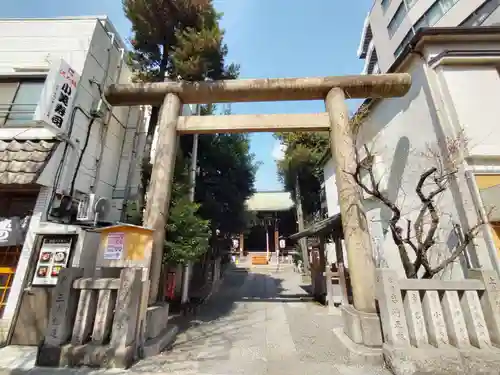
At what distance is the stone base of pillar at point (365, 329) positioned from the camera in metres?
4.18

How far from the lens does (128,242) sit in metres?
4.56

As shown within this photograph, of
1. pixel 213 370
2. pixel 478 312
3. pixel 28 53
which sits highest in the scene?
pixel 28 53

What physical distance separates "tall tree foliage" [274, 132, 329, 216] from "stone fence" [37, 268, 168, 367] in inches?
622

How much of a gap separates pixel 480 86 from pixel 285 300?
9394 millimetres

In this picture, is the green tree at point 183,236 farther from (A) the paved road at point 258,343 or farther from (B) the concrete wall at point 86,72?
(B) the concrete wall at point 86,72

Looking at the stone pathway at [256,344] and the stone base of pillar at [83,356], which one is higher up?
the stone base of pillar at [83,356]

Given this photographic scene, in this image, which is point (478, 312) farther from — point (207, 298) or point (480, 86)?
point (207, 298)

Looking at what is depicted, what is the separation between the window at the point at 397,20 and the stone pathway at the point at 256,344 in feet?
66.8

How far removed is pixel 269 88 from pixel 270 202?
19323 millimetres

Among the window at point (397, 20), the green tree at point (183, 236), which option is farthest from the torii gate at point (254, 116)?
the window at point (397, 20)

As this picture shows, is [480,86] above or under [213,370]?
above

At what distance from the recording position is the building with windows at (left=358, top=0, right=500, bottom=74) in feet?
39.0

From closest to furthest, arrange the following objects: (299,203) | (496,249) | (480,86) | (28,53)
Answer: (496,249)
(480,86)
(28,53)
(299,203)

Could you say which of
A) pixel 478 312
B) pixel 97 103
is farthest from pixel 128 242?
pixel 478 312
